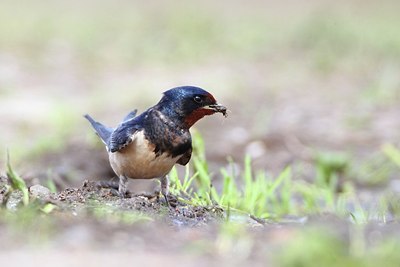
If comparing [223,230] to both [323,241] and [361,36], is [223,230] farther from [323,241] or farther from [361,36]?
[361,36]

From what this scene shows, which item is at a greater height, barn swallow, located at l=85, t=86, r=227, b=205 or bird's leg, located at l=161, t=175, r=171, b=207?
barn swallow, located at l=85, t=86, r=227, b=205

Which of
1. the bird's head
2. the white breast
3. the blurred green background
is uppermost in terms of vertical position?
the bird's head

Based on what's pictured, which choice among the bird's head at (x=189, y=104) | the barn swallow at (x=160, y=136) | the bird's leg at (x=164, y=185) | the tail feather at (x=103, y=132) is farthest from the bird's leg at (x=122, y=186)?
the bird's head at (x=189, y=104)

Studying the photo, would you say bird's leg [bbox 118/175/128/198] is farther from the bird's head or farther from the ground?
the bird's head

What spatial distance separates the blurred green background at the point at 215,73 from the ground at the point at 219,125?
0.10 ft

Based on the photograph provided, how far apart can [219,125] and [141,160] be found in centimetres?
451

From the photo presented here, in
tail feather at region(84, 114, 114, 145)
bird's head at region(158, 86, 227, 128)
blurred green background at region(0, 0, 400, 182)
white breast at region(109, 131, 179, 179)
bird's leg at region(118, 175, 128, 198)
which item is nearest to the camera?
white breast at region(109, 131, 179, 179)

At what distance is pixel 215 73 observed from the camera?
11531 mm

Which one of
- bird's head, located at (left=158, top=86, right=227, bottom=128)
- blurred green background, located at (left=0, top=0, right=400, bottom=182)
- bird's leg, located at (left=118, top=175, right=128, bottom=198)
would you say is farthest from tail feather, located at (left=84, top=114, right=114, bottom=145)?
blurred green background, located at (left=0, top=0, right=400, bottom=182)

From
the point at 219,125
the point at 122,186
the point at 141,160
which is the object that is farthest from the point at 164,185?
the point at 219,125

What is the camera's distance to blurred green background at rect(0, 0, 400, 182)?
8422 mm

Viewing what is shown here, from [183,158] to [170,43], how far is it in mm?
8962

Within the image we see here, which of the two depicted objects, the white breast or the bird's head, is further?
the bird's head

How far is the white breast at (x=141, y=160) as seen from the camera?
14.6 ft
